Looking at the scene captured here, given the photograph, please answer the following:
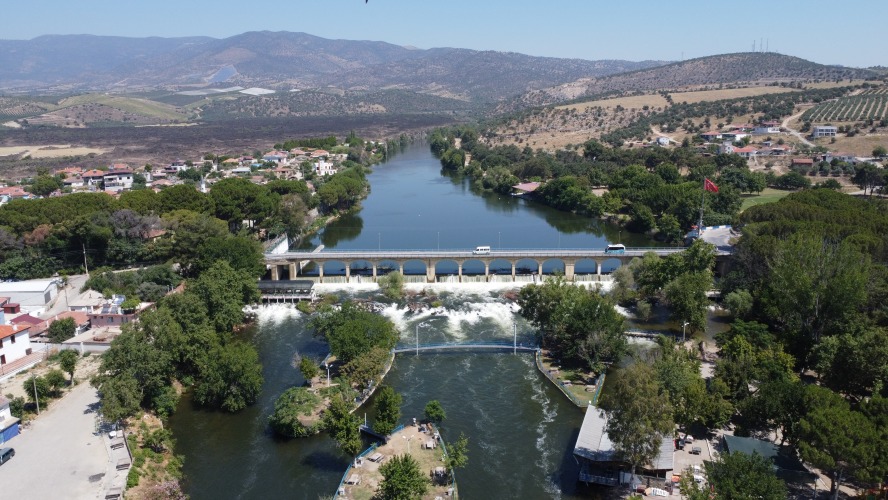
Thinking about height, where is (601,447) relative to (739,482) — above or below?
below

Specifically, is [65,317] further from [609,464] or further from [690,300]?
[690,300]

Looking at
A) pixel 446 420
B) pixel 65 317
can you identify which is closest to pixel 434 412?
pixel 446 420

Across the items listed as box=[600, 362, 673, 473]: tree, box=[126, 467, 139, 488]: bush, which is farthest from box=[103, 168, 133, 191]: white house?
box=[600, 362, 673, 473]: tree

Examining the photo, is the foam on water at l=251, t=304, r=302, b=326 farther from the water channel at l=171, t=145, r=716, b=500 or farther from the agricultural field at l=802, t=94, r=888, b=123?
the agricultural field at l=802, t=94, r=888, b=123

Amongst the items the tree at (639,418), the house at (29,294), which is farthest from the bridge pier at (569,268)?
the house at (29,294)

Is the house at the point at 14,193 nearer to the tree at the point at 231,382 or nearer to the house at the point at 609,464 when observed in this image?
the tree at the point at 231,382

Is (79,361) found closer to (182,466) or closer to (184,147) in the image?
(182,466)

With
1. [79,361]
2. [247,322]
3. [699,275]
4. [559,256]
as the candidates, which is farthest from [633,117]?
[79,361]
